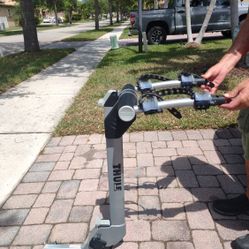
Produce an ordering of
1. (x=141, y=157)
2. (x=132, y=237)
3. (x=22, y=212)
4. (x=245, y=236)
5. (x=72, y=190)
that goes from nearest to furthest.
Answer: (x=245, y=236), (x=132, y=237), (x=22, y=212), (x=72, y=190), (x=141, y=157)

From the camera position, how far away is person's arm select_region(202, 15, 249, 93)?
2.69 metres

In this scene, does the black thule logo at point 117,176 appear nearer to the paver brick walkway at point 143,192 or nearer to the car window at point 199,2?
the paver brick walkway at point 143,192

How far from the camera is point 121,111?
192 cm

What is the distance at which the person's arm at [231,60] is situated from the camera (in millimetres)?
2693

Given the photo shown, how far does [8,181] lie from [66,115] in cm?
215

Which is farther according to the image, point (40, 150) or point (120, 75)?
point (120, 75)

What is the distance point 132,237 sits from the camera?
286 cm

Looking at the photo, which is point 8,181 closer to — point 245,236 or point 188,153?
point 188,153

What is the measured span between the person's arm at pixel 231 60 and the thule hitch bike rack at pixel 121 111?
0.19m

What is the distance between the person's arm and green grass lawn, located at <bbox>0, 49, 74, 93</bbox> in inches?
236

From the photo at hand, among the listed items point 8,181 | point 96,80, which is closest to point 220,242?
point 8,181

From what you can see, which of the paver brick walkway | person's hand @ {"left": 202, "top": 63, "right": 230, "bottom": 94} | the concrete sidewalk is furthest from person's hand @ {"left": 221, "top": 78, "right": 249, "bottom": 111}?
the concrete sidewalk

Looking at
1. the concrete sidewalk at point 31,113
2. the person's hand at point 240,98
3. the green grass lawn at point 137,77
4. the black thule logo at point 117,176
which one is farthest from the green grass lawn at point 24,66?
the person's hand at point 240,98

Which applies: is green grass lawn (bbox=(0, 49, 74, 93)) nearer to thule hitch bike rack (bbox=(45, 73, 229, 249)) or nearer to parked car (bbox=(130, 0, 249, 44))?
parked car (bbox=(130, 0, 249, 44))
